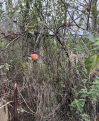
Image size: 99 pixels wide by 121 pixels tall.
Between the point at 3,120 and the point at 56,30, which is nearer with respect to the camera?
the point at 3,120

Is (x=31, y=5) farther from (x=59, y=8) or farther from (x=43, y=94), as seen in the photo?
(x=43, y=94)

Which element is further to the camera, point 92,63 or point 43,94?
point 43,94

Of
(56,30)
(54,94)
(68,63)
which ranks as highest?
(56,30)

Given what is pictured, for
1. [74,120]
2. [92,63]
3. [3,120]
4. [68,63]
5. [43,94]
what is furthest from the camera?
[68,63]

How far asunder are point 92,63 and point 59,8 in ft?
5.83

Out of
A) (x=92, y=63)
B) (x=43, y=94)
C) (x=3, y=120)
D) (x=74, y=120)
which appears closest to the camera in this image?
(x=92, y=63)

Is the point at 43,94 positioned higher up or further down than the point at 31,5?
further down

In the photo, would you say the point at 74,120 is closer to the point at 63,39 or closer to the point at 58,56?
the point at 58,56

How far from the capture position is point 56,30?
1.93 m

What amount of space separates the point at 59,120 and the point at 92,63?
158cm

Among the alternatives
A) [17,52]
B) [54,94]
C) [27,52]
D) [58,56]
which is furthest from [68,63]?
[17,52]

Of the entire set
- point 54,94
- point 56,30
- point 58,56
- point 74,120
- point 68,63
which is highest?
point 56,30

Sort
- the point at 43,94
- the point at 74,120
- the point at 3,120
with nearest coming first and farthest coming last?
the point at 3,120, the point at 43,94, the point at 74,120

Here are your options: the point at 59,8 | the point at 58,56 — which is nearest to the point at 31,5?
the point at 59,8
